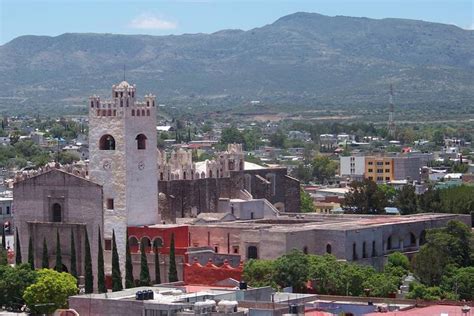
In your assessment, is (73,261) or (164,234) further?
(164,234)

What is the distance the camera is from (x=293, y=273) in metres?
75.8

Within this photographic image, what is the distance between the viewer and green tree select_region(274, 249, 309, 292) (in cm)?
7550

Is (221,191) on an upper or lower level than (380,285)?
upper

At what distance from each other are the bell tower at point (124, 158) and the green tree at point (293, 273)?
451 inches

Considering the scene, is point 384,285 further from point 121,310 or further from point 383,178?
point 383,178

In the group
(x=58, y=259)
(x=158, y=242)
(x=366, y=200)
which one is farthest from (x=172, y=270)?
(x=366, y=200)

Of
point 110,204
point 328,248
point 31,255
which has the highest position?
point 110,204

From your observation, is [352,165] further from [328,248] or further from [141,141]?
[328,248]

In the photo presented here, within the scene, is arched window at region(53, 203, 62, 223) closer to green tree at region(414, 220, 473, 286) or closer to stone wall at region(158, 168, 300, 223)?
stone wall at region(158, 168, 300, 223)

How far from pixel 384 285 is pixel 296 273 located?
3.86m

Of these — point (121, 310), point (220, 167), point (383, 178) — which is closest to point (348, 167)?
point (383, 178)

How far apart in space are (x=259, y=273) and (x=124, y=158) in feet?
39.7

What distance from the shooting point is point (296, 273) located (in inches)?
2982

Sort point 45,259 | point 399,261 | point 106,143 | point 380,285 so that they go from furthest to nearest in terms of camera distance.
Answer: point 106,143 < point 399,261 < point 45,259 < point 380,285
